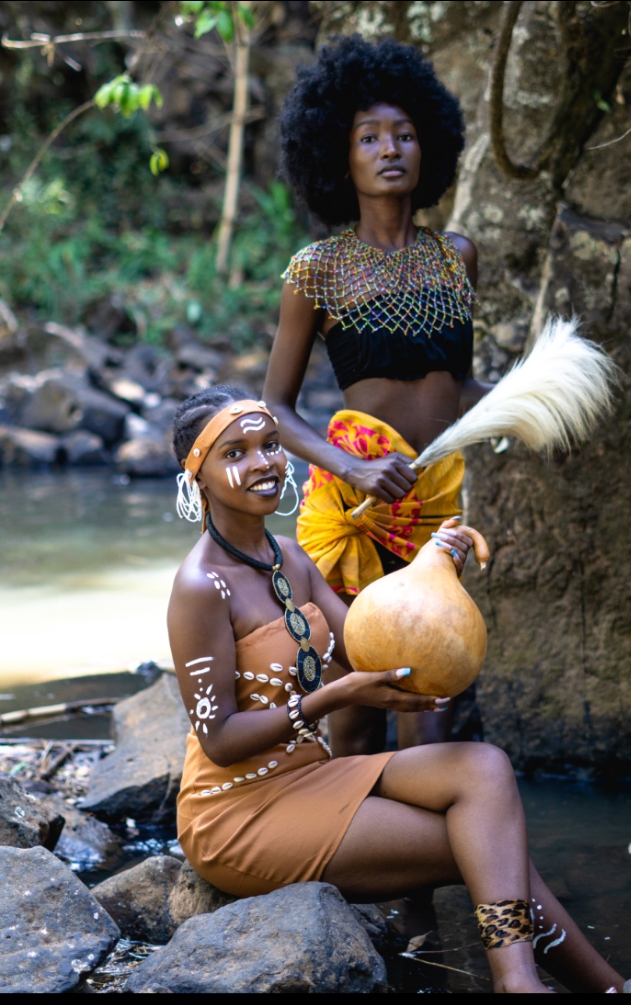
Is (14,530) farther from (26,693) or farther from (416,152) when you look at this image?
(416,152)

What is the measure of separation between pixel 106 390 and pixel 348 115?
9.18 meters

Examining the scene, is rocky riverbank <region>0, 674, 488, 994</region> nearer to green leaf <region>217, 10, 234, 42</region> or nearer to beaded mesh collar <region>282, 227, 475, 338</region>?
beaded mesh collar <region>282, 227, 475, 338</region>

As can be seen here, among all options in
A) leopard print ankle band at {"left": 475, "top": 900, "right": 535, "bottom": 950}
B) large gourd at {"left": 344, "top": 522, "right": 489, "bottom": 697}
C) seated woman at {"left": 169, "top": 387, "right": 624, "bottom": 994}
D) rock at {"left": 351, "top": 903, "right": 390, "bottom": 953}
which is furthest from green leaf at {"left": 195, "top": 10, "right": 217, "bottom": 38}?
leopard print ankle band at {"left": 475, "top": 900, "right": 535, "bottom": 950}

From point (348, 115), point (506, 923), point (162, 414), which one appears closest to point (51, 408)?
point (162, 414)

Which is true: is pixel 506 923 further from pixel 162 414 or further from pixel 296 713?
pixel 162 414

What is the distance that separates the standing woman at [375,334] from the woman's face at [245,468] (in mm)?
369

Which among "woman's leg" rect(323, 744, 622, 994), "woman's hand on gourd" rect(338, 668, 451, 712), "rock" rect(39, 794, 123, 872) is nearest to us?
"woman's leg" rect(323, 744, 622, 994)

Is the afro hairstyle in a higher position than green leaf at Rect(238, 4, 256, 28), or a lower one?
lower

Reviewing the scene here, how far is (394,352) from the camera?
2.63 metres

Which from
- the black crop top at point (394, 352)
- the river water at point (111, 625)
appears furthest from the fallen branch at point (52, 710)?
the black crop top at point (394, 352)

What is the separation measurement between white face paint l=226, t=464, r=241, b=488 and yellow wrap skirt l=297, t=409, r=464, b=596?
492 mm

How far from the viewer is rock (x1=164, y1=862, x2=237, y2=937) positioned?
7.51 feet

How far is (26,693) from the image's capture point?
423 cm

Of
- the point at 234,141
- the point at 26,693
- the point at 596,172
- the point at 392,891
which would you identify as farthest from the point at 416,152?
the point at 234,141
